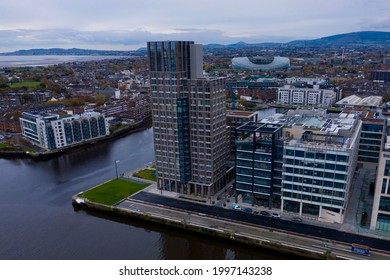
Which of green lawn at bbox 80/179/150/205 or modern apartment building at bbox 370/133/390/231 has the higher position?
modern apartment building at bbox 370/133/390/231

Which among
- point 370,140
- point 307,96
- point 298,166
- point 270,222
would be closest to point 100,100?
point 307,96

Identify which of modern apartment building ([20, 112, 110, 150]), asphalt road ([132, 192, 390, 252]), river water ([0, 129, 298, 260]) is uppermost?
modern apartment building ([20, 112, 110, 150])

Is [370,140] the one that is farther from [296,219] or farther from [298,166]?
[296,219]

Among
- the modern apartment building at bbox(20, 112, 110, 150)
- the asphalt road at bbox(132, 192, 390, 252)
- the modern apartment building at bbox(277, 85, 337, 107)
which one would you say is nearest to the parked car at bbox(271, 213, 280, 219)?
the asphalt road at bbox(132, 192, 390, 252)

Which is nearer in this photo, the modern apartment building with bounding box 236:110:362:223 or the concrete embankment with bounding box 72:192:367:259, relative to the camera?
the concrete embankment with bounding box 72:192:367:259

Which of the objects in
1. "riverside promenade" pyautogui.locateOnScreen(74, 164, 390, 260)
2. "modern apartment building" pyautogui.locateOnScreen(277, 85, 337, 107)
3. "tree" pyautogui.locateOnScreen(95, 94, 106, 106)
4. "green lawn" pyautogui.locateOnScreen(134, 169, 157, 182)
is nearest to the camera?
"riverside promenade" pyautogui.locateOnScreen(74, 164, 390, 260)

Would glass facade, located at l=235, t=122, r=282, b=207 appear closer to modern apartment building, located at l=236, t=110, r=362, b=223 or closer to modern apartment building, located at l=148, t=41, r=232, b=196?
modern apartment building, located at l=236, t=110, r=362, b=223
